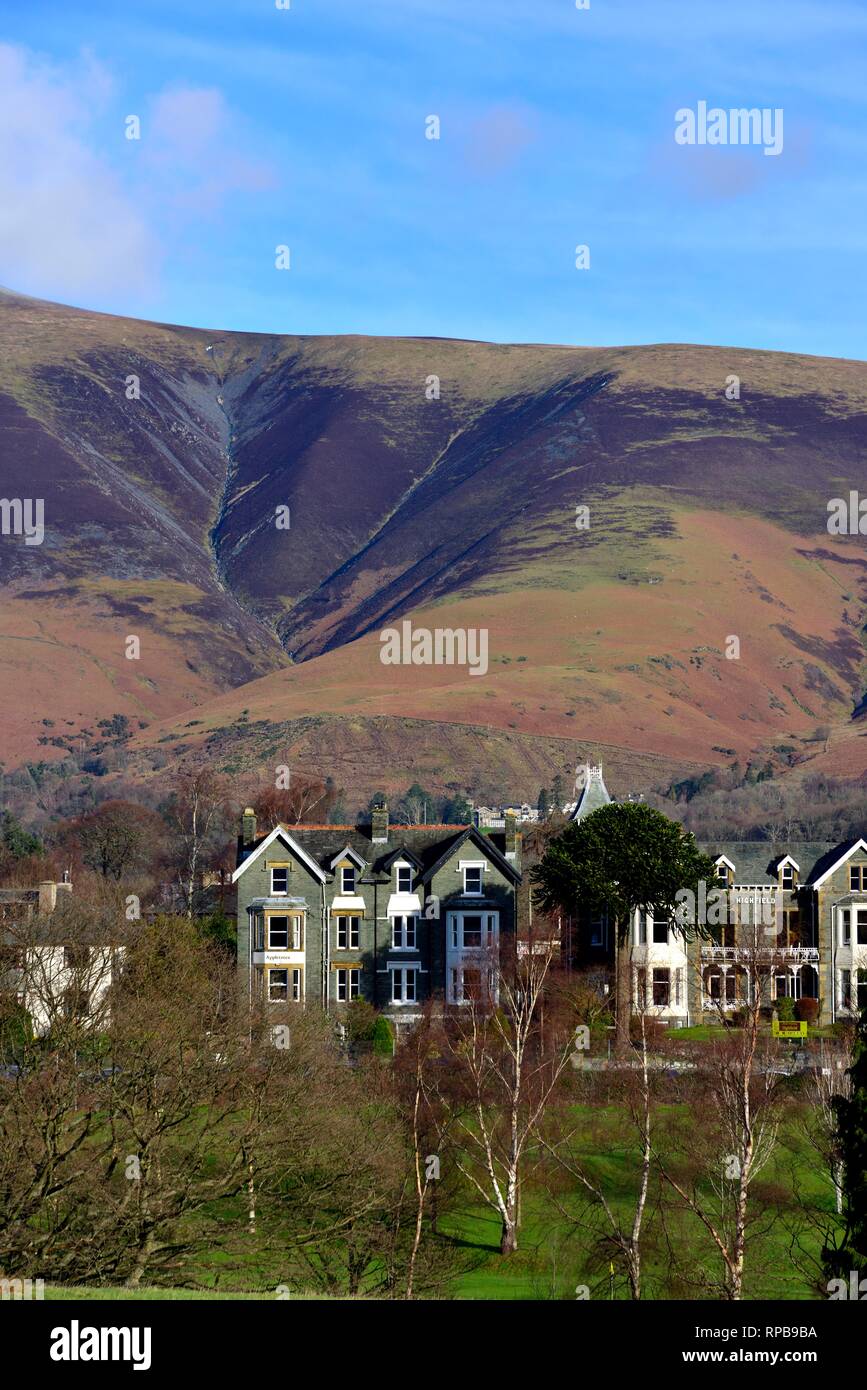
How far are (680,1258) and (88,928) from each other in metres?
33.4

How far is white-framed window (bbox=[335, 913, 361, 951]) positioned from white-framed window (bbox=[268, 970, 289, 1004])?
9.42 ft

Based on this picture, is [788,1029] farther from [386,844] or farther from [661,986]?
[386,844]

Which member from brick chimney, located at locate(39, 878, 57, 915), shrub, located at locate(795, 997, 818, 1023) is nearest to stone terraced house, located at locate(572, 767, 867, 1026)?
shrub, located at locate(795, 997, 818, 1023)

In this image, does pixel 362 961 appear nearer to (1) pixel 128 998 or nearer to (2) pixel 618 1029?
(2) pixel 618 1029

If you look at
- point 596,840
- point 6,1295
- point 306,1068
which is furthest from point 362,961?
point 6,1295

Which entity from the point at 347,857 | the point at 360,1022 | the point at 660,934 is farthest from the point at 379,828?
the point at 660,934

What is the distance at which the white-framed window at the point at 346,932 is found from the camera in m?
83.2

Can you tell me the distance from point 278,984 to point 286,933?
2291 millimetres

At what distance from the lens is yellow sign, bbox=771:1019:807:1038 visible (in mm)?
74812

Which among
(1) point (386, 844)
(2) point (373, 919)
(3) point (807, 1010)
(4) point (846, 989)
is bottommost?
(3) point (807, 1010)

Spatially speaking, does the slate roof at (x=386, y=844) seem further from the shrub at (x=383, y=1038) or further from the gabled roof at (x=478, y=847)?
the shrub at (x=383, y=1038)

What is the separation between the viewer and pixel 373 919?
8362cm

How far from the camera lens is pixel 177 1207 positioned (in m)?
45.0

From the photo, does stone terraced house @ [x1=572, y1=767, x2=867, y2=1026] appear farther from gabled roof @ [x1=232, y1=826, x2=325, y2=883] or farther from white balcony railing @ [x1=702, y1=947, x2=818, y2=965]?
gabled roof @ [x1=232, y1=826, x2=325, y2=883]
